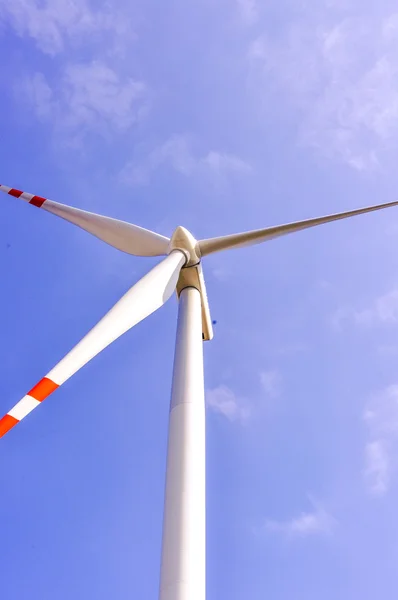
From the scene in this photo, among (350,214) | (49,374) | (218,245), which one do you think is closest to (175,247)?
(218,245)

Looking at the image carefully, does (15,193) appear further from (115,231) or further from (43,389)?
(43,389)

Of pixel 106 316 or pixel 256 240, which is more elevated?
pixel 256 240

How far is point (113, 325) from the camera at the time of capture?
13422 millimetres

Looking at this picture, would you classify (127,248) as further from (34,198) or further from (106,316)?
(106,316)

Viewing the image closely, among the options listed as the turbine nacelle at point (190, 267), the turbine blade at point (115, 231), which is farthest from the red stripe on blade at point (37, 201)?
the turbine nacelle at point (190, 267)

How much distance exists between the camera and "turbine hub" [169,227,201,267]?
1730 centimetres

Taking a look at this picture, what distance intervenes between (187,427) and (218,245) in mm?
7169

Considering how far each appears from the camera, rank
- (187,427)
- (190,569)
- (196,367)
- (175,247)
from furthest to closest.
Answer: (175,247) → (196,367) → (187,427) → (190,569)

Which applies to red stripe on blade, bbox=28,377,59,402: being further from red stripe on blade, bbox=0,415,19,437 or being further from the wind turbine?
red stripe on blade, bbox=0,415,19,437

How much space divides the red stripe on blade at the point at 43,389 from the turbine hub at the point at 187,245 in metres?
7.90

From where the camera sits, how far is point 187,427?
12.2 m

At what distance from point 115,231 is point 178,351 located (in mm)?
6693

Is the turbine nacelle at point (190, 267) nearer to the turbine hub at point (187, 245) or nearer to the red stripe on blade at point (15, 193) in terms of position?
the turbine hub at point (187, 245)

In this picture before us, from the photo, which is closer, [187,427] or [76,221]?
[187,427]
